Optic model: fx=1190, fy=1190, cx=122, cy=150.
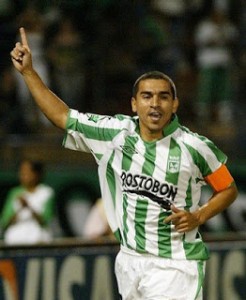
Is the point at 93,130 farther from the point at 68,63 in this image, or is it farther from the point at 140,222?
the point at 68,63

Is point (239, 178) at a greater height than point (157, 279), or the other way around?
point (239, 178)

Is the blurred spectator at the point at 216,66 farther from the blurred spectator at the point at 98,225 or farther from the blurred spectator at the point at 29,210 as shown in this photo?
the blurred spectator at the point at 29,210

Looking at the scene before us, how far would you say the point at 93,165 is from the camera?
1280 cm

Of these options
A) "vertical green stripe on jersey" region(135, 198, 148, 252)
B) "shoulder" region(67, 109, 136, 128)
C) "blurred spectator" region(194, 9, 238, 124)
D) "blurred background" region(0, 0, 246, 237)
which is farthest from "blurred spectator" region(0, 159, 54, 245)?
"vertical green stripe on jersey" region(135, 198, 148, 252)

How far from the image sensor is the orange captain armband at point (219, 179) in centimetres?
681

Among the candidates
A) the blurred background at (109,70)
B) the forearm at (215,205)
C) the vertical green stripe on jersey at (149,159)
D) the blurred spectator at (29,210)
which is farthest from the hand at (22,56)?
the blurred background at (109,70)

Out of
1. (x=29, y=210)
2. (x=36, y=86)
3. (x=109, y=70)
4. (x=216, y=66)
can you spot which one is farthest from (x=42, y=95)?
(x=216, y=66)

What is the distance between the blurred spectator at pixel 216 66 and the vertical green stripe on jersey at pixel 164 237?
632 cm

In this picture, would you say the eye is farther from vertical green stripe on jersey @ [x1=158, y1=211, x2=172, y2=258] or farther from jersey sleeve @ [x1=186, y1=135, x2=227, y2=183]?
vertical green stripe on jersey @ [x1=158, y1=211, x2=172, y2=258]

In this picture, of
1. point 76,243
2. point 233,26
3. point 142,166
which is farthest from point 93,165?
point 142,166

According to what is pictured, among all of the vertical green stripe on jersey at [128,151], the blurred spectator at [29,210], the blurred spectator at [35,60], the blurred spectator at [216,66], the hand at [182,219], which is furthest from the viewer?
the blurred spectator at [216,66]

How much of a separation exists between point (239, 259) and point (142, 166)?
129 inches

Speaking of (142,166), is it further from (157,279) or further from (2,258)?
(2,258)

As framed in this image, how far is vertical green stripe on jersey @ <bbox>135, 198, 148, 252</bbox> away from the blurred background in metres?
5.65
